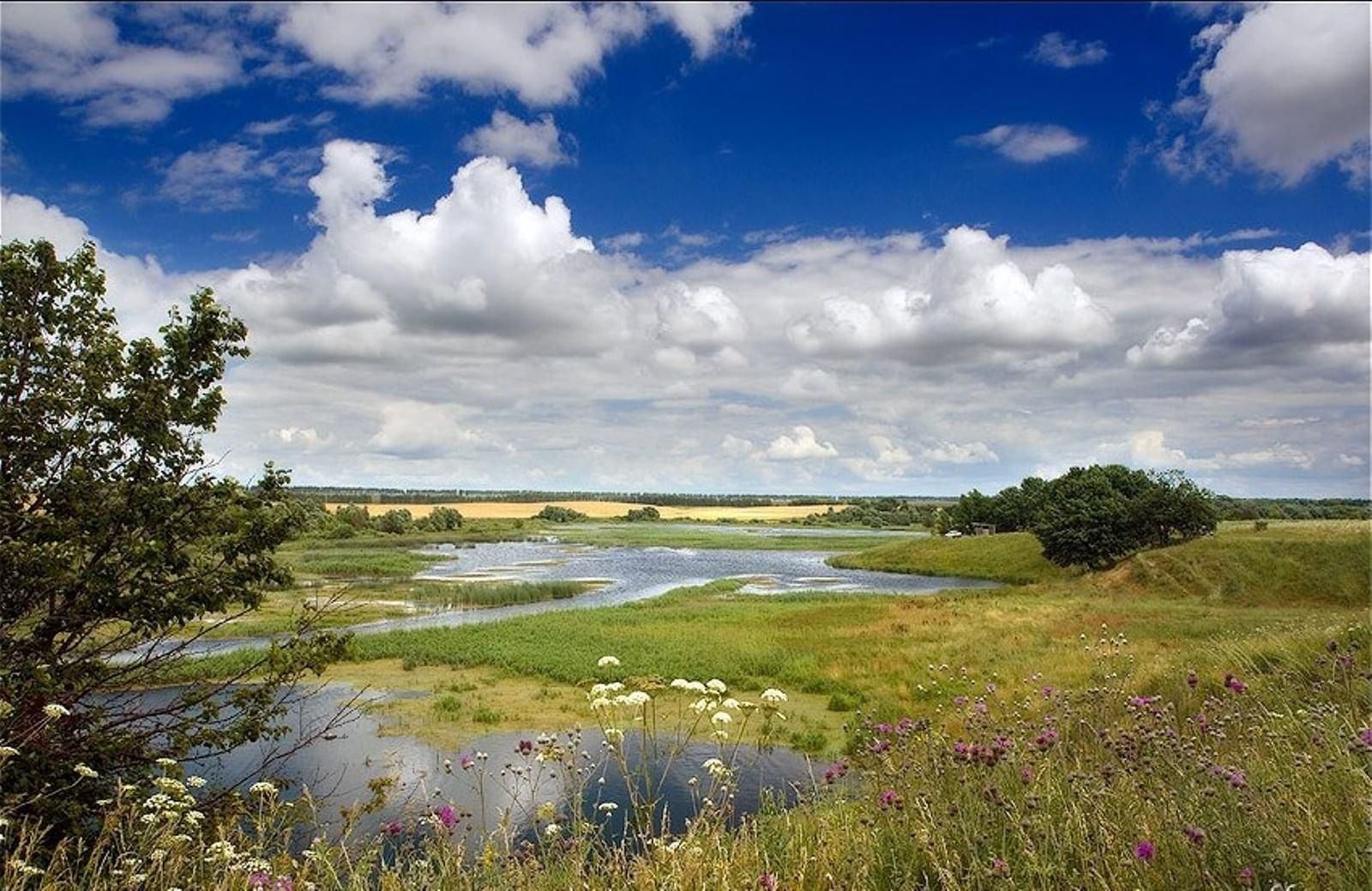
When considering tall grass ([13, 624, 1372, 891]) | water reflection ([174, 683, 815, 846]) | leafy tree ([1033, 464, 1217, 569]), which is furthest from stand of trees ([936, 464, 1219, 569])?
tall grass ([13, 624, 1372, 891])

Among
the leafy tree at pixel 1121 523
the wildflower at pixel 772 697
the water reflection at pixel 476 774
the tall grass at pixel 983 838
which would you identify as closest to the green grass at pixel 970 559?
the leafy tree at pixel 1121 523

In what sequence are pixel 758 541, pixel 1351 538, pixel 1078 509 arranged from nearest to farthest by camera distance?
1. pixel 1351 538
2. pixel 1078 509
3. pixel 758 541

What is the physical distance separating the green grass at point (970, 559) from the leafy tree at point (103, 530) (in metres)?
62.4

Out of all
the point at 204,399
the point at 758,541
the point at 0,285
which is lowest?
the point at 758,541

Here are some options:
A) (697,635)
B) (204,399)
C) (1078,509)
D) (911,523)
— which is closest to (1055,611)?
(697,635)

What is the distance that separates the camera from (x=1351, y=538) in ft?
144

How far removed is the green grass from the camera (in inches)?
2618

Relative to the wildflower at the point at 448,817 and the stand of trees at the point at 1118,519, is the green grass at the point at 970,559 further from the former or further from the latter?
the wildflower at the point at 448,817

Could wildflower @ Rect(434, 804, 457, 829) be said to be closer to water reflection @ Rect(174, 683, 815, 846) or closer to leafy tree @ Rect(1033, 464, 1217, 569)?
water reflection @ Rect(174, 683, 815, 846)

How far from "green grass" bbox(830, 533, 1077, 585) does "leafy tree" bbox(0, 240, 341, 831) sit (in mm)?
62367

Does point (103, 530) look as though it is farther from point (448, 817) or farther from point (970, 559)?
point (970, 559)

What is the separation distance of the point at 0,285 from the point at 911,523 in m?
199

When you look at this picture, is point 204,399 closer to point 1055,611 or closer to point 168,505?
point 168,505

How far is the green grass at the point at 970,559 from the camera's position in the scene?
66500 millimetres
